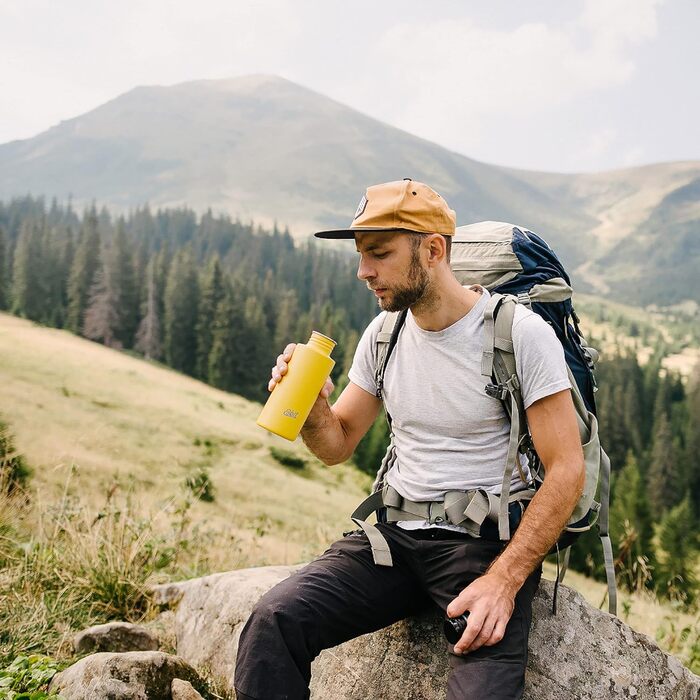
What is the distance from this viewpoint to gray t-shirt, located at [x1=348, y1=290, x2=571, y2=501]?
332cm

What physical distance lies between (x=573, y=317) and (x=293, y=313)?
9083 centimetres

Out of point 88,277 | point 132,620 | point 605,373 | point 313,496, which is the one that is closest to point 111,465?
point 313,496

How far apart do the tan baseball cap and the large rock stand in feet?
6.67

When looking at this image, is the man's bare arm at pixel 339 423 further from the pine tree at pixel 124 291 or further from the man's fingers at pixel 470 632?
the pine tree at pixel 124 291

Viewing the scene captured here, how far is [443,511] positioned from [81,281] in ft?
293

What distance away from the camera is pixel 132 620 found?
211 inches

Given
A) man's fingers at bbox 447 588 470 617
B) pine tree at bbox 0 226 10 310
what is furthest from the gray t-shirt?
pine tree at bbox 0 226 10 310

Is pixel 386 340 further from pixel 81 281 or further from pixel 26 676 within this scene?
pixel 81 281

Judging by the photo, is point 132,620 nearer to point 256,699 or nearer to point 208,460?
point 256,699

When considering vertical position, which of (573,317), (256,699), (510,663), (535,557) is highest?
(573,317)

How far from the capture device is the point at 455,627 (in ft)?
9.73

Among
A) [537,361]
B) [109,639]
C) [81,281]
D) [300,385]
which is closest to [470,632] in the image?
[537,361]

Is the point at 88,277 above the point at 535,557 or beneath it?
beneath

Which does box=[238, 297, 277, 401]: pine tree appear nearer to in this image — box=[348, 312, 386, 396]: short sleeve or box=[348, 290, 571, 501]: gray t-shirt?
box=[348, 312, 386, 396]: short sleeve
